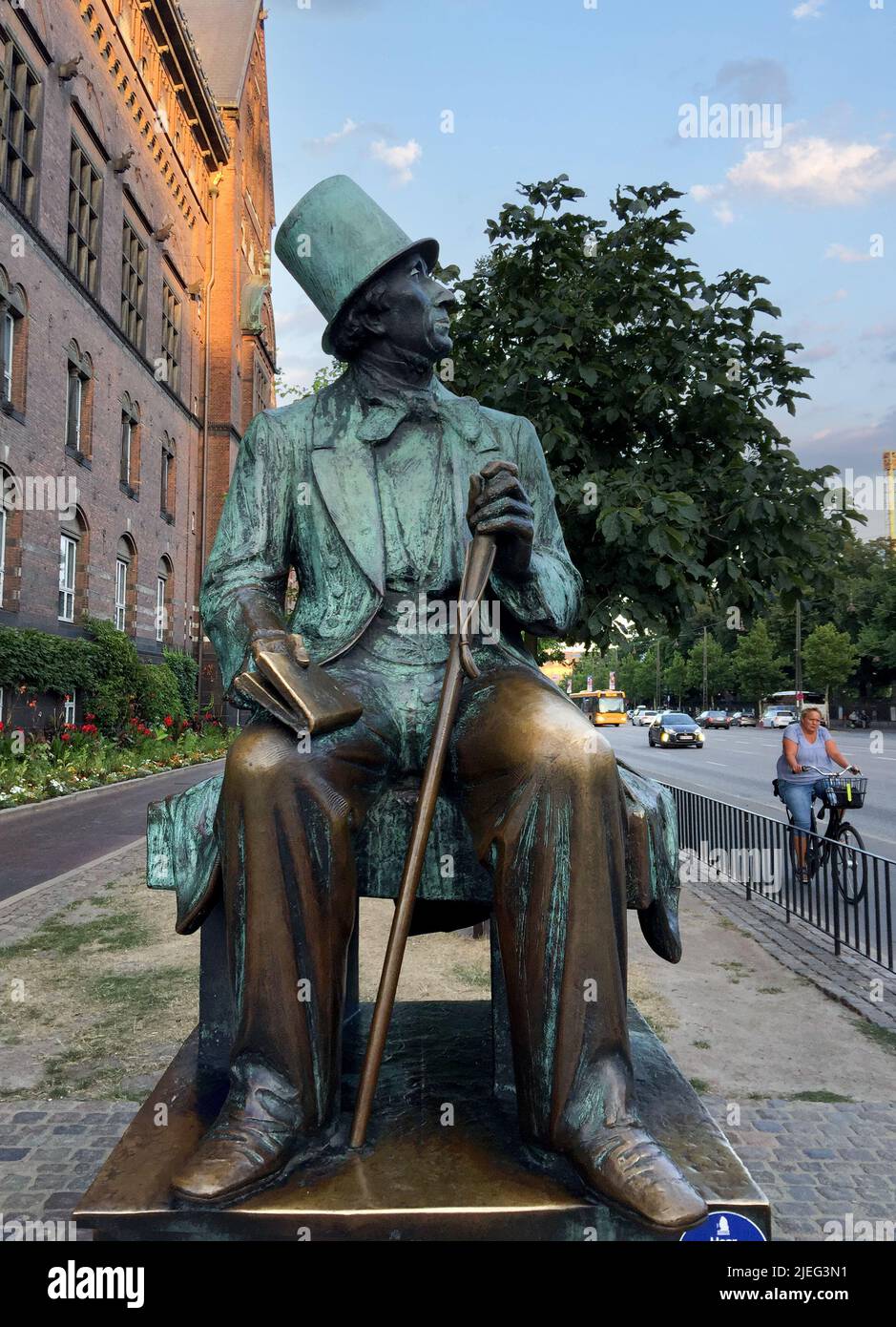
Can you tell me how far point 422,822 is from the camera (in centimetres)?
224

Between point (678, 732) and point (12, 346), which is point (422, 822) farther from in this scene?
point (678, 732)

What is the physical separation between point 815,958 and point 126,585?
74.4ft

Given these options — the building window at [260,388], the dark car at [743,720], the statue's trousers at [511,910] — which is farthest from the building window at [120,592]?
the dark car at [743,720]

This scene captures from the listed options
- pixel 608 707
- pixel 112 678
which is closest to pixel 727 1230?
pixel 112 678

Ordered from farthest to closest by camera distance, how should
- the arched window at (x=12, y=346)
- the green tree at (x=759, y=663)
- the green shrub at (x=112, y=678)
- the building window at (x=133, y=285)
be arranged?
1. the green tree at (x=759, y=663)
2. the building window at (x=133, y=285)
3. the green shrub at (x=112, y=678)
4. the arched window at (x=12, y=346)

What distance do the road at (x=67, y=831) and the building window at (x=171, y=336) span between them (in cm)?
1660

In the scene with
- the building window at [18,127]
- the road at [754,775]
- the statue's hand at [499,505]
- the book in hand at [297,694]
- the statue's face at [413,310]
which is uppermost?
the building window at [18,127]

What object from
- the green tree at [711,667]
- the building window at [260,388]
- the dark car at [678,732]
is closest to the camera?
the dark car at [678,732]

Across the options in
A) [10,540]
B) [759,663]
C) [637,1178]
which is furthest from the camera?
[759,663]

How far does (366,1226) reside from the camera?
74.7 inches

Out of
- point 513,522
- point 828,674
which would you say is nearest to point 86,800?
point 513,522

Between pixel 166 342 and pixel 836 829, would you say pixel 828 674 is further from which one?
pixel 836 829

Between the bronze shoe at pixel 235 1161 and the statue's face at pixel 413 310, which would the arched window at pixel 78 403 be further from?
the bronze shoe at pixel 235 1161

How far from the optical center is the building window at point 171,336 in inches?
1179
